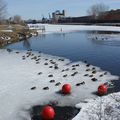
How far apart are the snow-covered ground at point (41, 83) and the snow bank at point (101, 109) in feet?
0.83

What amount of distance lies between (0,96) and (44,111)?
166 inches

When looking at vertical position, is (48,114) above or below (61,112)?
above

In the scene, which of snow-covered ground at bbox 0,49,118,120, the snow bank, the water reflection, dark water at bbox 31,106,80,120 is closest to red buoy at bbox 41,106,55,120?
dark water at bbox 31,106,80,120

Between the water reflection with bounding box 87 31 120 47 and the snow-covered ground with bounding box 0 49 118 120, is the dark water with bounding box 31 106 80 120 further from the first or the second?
the water reflection with bounding box 87 31 120 47


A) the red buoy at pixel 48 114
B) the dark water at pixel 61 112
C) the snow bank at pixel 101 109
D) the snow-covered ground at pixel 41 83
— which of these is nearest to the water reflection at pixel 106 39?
the snow-covered ground at pixel 41 83

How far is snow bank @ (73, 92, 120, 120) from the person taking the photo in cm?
1287

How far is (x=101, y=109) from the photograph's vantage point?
45.2 feet

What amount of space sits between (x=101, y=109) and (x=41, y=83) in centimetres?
640

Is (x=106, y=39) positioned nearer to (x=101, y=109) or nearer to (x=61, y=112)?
(x=61, y=112)

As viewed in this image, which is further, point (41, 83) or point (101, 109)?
point (41, 83)

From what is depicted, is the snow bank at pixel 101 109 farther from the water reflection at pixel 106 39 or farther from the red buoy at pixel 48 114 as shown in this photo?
the water reflection at pixel 106 39

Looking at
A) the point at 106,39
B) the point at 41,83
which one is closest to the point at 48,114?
the point at 41,83

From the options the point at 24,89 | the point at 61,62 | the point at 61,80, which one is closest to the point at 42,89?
the point at 24,89

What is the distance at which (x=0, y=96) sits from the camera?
55.5 feet
